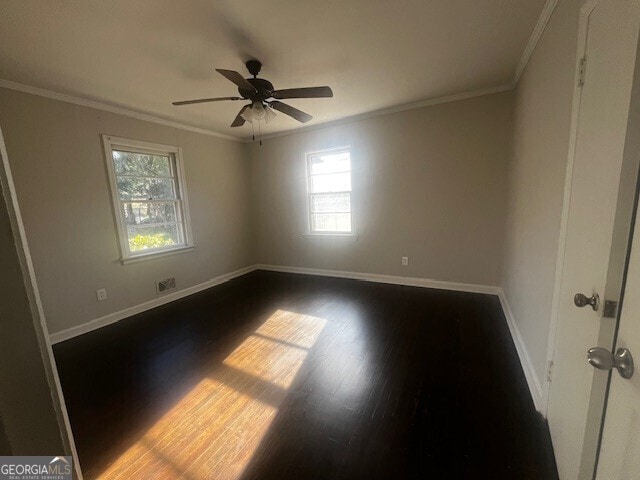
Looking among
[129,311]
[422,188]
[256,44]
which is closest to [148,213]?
[129,311]

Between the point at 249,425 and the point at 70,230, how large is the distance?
108 inches

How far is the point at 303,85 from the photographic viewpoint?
2.75 metres

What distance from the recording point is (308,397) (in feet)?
5.88

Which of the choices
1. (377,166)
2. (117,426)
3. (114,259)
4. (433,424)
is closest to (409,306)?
(433,424)

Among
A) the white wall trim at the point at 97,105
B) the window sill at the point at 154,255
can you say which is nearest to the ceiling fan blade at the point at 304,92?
the white wall trim at the point at 97,105

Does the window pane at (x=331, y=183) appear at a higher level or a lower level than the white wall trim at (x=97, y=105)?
lower

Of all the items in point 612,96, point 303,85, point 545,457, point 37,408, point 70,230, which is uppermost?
point 303,85

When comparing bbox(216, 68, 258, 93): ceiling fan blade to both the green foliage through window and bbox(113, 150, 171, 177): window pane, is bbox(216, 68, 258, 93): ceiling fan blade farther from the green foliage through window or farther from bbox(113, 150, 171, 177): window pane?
the green foliage through window

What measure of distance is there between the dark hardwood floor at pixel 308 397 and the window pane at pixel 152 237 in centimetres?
94

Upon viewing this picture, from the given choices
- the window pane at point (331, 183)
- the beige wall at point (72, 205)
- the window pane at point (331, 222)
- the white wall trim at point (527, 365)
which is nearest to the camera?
the white wall trim at point (527, 365)

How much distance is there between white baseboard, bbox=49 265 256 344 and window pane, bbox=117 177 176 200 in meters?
1.36

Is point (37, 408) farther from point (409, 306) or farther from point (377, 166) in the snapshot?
point (377, 166)

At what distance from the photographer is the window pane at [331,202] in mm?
4266

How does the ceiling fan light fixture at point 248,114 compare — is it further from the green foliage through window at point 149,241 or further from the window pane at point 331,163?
the green foliage through window at point 149,241
